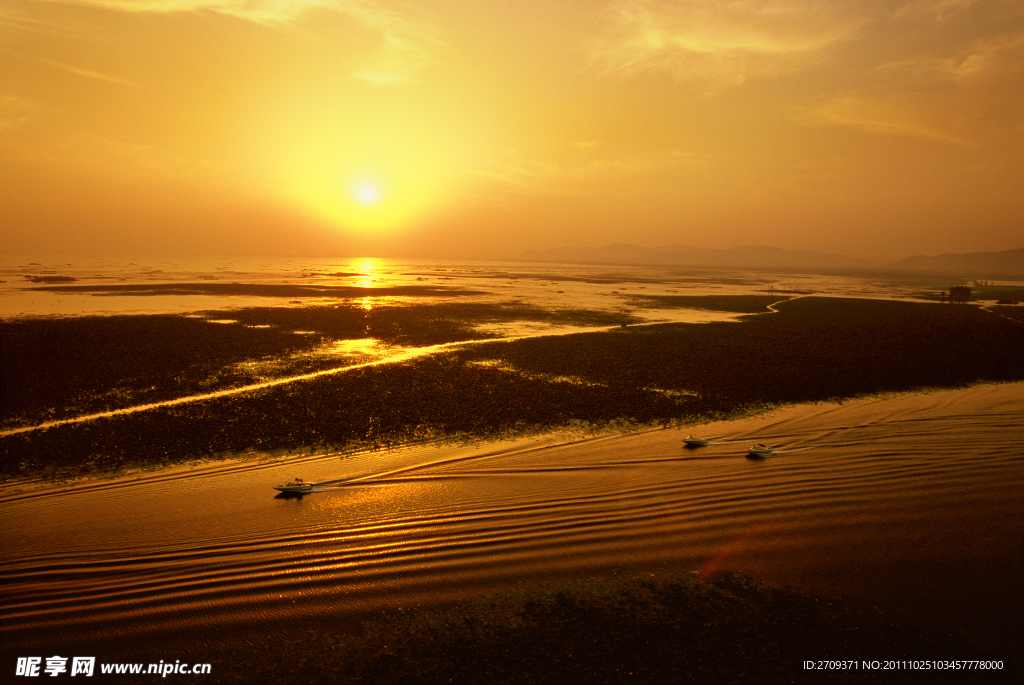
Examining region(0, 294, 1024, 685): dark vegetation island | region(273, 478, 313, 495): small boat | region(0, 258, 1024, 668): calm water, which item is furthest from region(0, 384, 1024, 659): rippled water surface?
region(0, 294, 1024, 685): dark vegetation island

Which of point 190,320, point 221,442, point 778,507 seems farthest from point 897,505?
point 190,320

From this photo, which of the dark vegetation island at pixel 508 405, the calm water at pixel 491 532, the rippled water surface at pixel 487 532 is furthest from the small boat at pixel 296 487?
the dark vegetation island at pixel 508 405

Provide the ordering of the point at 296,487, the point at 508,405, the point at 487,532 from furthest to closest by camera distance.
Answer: the point at 508,405
the point at 296,487
the point at 487,532

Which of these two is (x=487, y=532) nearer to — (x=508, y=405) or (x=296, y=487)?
(x=296, y=487)

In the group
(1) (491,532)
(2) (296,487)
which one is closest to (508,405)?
(2) (296,487)

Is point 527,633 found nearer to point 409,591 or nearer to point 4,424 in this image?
point 409,591

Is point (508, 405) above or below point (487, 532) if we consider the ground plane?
above

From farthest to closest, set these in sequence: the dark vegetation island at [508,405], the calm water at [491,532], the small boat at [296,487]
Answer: the small boat at [296,487], the calm water at [491,532], the dark vegetation island at [508,405]

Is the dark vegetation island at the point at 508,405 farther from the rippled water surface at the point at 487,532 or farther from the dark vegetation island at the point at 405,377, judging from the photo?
the rippled water surface at the point at 487,532
